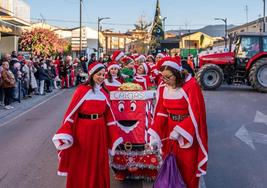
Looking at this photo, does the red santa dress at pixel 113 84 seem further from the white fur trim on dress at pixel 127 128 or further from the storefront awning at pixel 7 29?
the storefront awning at pixel 7 29

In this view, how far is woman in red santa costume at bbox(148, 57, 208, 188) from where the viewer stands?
4410 mm

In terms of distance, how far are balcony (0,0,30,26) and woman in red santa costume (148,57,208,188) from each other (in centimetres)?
2392

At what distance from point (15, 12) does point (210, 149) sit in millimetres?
26421

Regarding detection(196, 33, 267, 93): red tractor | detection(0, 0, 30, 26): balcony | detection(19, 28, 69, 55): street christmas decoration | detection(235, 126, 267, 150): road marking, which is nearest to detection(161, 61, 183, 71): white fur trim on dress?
detection(235, 126, 267, 150): road marking

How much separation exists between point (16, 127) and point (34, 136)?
64.3 inches

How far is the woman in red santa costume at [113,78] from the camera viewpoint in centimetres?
717

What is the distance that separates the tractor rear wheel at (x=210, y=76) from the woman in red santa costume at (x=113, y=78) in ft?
46.6

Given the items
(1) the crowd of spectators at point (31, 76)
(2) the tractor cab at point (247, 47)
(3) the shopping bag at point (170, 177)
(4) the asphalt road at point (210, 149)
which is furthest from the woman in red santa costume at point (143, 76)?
(2) the tractor cab at point (247, 47)

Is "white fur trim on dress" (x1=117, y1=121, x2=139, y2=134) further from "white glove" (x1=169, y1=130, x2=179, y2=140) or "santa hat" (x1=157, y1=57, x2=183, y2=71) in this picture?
"white glove" (x1=169, y1=130, x2=179, y2=140)

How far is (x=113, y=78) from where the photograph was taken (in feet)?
24.2

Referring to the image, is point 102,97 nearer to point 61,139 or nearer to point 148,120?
point 61,139

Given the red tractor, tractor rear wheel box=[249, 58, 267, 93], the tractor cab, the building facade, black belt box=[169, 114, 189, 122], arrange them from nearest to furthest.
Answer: black belt box=[169, 114, 189, 122]
tractor rear wheel box=[249, 58, 267, 93]
the red tractor
the tractor cab
the building facade

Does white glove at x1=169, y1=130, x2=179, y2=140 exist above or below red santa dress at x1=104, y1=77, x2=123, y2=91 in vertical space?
below

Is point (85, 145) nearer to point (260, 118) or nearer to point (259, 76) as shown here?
point (260, 118)
